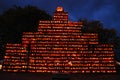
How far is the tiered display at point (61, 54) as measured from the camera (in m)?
20.3

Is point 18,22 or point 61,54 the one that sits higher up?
point 18,22

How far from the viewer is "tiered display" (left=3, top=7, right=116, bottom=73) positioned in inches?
798

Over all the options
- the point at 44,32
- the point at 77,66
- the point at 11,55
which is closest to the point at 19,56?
the point at 11,55

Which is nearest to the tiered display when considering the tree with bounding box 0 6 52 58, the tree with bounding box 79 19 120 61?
the tree with bounding box 0 6 52 58

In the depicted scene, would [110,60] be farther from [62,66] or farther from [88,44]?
[62,66]

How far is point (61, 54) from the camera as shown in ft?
67.3

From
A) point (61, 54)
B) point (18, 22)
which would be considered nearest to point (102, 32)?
point (18, 22)

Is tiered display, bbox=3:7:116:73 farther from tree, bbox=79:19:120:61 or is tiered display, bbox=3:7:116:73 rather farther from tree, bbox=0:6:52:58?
tree, bbox=79:19:120:61

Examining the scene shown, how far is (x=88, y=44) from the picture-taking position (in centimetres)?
2050

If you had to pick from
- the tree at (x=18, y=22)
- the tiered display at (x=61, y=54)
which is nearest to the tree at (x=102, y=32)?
the tree at (x=18, y=22)

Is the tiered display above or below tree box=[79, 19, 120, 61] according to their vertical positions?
below

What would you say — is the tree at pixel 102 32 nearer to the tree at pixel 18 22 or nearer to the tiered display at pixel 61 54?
the tree at pixel 18 22

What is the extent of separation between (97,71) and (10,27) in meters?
12.1

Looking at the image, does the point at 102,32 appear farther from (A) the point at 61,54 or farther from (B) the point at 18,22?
(A) the point at 61,54
